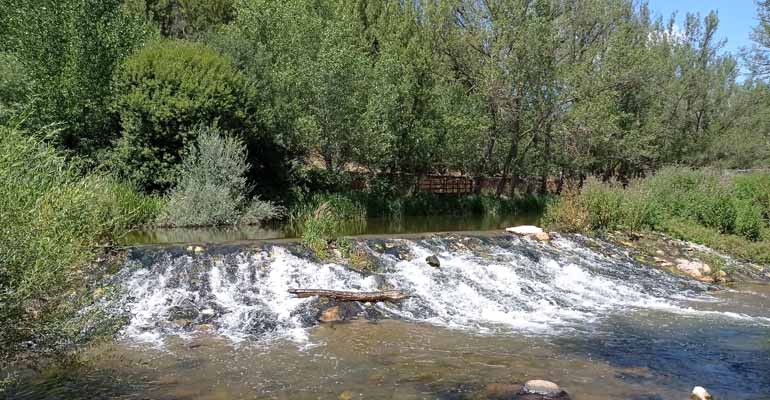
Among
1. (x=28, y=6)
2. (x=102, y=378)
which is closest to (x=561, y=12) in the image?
(x=28, y=6)

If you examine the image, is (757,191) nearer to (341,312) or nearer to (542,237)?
(542,237)

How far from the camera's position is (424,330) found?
898cm

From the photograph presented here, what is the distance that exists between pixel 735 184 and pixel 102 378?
18985 mm

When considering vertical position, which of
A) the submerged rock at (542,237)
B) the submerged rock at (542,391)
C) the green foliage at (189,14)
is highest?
the green foliage at (189,14)

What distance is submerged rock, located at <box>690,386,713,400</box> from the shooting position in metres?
6.45

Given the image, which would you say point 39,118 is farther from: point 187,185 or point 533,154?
point 533,154

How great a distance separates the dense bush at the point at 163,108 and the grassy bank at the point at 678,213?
10011 mm

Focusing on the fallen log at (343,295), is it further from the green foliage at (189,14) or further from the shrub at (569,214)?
the green foliage at (189,14)

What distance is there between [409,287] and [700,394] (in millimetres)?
5280

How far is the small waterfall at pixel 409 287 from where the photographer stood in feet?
29.9

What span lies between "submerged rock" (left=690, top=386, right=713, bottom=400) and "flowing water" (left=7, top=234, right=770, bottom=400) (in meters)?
0.19

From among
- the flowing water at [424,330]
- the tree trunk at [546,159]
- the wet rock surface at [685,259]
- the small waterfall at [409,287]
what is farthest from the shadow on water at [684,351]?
the tree trunk at [546,159]

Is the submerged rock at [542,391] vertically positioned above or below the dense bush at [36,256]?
below

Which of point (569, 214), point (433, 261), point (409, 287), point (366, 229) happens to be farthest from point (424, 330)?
point (569, 214)
